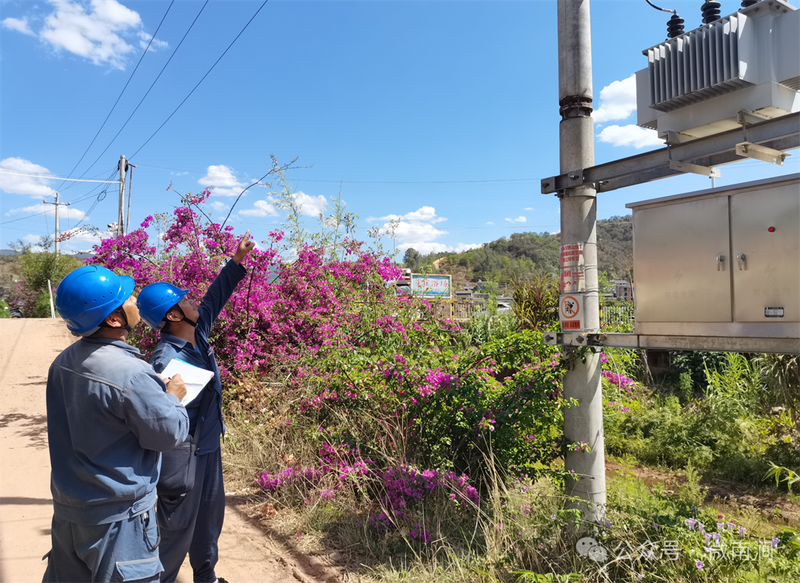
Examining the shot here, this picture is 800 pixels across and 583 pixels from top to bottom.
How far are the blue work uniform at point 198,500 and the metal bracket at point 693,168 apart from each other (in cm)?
316

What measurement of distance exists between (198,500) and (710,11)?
13.7 ft

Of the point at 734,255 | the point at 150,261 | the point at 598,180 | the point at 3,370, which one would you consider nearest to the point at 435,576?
the point at 734,255

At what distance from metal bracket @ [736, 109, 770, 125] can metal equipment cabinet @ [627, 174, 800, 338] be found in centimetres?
45

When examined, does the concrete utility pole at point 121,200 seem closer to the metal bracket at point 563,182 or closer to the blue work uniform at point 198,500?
the blue work uniform at point 198,500

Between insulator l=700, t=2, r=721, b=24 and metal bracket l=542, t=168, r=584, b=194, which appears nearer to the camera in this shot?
insulator l=700, t=2, r=721, b=24

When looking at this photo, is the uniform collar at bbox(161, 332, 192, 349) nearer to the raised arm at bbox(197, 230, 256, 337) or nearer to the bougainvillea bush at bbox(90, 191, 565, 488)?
the raised arm at bbox(197, 230, 256, 337)

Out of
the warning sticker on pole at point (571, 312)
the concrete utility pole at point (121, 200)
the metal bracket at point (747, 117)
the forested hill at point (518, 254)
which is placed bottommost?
the warning sticker on pole at point (571, 312)

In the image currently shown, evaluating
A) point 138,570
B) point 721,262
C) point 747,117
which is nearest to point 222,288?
point 138,570

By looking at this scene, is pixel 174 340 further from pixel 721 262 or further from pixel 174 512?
pixel 721 262

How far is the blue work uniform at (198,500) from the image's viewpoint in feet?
9.55

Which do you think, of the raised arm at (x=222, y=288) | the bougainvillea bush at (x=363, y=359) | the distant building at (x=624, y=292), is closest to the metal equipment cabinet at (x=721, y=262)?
the bougainvillea bush at (x=363, y=359)

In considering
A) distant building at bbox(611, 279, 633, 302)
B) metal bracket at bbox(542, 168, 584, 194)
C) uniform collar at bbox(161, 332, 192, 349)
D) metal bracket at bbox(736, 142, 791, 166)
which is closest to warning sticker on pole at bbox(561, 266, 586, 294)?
metal bracket at bbox(542, 168, 584, 194)

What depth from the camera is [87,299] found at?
2133mm

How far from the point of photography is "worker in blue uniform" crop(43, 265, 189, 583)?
6.66ft
